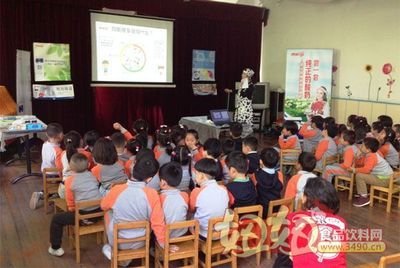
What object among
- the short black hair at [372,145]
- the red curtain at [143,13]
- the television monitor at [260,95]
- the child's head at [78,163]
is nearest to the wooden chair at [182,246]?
the child's head at [78,163]

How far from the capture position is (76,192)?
249 centimetres

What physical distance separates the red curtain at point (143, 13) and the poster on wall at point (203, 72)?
4.3 inches

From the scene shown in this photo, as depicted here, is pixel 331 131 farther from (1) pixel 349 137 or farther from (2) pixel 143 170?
(2) pixel 143 170

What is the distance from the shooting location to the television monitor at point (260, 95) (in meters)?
7.65

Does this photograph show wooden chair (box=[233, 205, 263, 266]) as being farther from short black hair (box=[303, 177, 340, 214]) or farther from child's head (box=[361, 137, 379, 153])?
child's head (box=[361, 137, 379, 153])

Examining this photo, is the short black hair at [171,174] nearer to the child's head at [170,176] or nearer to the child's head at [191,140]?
the child's head at [170,176]

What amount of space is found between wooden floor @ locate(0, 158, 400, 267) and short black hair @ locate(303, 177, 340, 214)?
1.08 meters

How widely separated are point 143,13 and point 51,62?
1863 mm

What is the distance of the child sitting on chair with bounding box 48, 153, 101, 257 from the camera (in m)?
2.46

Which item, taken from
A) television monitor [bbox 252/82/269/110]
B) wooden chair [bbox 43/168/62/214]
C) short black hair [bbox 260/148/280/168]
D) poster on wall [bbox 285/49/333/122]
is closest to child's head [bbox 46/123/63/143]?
wooden chair [bbox 43/168/62/214]

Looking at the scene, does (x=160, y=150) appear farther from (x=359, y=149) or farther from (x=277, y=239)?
(x=359, y=149)

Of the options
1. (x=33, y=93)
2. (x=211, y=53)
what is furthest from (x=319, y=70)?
(x=33, y=93)

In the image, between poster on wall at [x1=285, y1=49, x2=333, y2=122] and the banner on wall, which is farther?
poster on wall at [x1=285, y1=49, x2=333, y2=122]

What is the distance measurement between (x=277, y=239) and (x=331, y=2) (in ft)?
18.0
